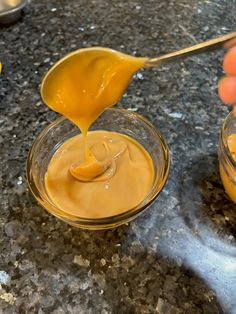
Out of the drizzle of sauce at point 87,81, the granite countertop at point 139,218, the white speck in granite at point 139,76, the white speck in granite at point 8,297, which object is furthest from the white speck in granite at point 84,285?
the white speck in granite at point 139,76

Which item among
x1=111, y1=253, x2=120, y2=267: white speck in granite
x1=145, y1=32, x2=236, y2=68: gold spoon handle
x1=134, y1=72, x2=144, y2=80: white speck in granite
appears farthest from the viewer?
x1=134, y1=72, x2=144, y2=80: white speck in granite

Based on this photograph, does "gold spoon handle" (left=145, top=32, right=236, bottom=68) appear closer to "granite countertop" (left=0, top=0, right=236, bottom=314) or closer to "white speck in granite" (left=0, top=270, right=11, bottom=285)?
"granite countertop" (left=0, top=0, right=236, bottom=314)

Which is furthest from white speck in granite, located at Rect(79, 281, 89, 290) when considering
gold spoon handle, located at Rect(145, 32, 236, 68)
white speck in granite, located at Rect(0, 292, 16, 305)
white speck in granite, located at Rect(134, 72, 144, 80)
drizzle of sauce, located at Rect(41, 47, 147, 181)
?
white speck in granite, located at Rect(134, 72, 144, 80)

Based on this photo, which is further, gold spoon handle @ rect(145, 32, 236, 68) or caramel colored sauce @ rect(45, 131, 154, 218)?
caramel colored sauce @ rect(45, 131, 154, 218)

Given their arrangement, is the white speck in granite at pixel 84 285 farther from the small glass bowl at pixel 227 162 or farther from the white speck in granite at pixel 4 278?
the small glass bowl at pixel 227 162

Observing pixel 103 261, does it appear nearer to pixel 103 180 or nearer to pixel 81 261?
pixel 81 261

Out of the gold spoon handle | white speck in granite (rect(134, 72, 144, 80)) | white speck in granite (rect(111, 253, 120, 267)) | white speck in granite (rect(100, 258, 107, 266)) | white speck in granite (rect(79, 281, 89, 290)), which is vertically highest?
the gold spoon handle
